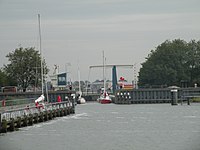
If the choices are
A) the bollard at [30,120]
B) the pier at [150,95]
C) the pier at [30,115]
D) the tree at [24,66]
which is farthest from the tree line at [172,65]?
the bollard at [30,120]

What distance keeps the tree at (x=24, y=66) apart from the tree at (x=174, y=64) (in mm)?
31333

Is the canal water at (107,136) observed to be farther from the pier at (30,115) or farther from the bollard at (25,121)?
the pier at (30,115)

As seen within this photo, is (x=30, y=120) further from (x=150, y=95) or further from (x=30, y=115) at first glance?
(x=150, y=95)

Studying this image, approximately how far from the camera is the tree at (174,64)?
14100 cm

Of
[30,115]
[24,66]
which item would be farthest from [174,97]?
[30,115]

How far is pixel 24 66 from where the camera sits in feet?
397

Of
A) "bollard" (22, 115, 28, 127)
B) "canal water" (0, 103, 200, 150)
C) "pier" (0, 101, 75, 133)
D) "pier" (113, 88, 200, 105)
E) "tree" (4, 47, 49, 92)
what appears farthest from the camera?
"tree" (4, 47, 49, 92)

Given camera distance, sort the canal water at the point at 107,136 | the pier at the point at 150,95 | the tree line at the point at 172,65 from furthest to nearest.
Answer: the tree line at the point at 172,65, the pier at the point at 150,95, the canal water at the point at 107,136

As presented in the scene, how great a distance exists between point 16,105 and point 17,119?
10.7m

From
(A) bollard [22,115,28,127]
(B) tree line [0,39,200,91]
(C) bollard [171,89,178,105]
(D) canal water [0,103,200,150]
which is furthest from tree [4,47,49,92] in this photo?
(A) bollard [22,115,28,127]

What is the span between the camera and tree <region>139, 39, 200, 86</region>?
141000 millimetres

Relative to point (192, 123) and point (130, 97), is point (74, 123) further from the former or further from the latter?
point (130, 97)

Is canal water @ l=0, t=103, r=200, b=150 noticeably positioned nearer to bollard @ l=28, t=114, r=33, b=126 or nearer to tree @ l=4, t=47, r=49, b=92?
bollard @ l=28, t=114, r=33, b=126

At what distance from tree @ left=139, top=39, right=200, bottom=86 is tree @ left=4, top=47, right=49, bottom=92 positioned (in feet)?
103
